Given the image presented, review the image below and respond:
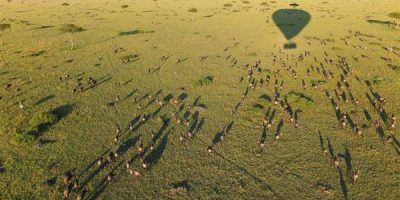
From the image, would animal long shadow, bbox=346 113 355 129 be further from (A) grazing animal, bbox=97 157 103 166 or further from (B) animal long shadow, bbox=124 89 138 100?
(B) animal long shadow, bbox=124 89 138 100

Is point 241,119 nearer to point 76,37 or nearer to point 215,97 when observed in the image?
point 215,97

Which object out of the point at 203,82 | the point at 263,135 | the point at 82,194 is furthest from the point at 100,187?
Answer: the point at 203,82

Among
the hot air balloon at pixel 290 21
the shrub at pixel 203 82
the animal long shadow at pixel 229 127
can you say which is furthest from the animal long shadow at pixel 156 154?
the hot air balloon at pixel 290 21

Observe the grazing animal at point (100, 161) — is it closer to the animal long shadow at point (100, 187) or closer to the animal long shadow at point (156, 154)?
the animal long shadow at point (100, 187)

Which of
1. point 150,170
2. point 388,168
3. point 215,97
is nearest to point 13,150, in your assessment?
point 150,170

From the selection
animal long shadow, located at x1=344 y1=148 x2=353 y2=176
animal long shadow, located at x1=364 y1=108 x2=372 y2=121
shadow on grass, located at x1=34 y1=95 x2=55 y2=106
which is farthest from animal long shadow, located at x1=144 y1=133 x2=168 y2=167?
animal long shadow, located at x1=364 y1=108 x2=372 y2=121
